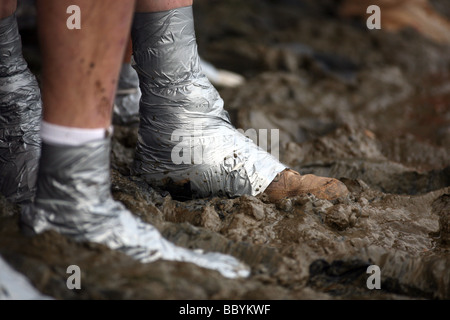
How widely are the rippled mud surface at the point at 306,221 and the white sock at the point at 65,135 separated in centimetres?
29

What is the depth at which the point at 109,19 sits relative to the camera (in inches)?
52.2

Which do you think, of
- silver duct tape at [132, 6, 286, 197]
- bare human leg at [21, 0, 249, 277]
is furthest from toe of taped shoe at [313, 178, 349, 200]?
bare human leg at [21, 0, 249, 277]

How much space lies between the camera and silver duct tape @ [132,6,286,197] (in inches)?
73.6

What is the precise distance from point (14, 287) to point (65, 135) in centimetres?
44

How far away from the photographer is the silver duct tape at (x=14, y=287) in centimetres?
129

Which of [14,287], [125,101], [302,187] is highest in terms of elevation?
[125,101]

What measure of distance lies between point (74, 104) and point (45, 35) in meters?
0.21

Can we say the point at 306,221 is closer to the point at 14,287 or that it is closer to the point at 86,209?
the point at 86,209

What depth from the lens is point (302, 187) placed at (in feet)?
6.39

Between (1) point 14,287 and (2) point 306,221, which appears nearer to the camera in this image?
(1) point 14,287

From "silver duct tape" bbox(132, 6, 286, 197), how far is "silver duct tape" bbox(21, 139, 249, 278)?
1.60ft

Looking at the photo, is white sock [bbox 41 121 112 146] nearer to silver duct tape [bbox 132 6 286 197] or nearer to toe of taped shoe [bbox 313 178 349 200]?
silver duct tape [bbox 132 6 286 197]

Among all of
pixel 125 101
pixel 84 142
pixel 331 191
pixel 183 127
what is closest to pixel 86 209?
pixel 84 142
